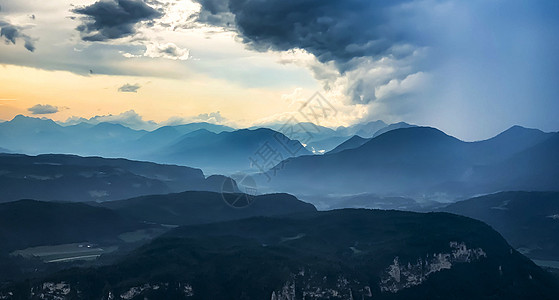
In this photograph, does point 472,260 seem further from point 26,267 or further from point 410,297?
point 26,267

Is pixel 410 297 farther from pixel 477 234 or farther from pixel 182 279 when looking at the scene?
pixel 182 279

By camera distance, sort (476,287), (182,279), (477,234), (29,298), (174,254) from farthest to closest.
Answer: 1. (477,234)
2. (476,287)
3. (174,254)
4. (182,279)
5. (29,298)

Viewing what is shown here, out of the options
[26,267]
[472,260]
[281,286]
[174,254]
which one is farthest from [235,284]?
[472,260]

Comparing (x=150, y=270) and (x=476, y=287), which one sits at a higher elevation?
(x=150, y=270)

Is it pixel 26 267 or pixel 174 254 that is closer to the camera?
pixel 174 254

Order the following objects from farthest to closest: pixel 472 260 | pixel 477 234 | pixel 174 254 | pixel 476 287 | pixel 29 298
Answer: pixel 477 234, pixel 472 260, pixel 476 287, pixel 174 254, pixel 29 298

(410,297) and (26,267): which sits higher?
(26,267)

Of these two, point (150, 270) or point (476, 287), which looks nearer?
point (150, 270)

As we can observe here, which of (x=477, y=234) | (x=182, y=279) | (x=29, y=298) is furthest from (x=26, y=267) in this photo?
(x=477, y=234)

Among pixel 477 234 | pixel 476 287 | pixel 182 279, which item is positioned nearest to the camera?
pixel 182 279
